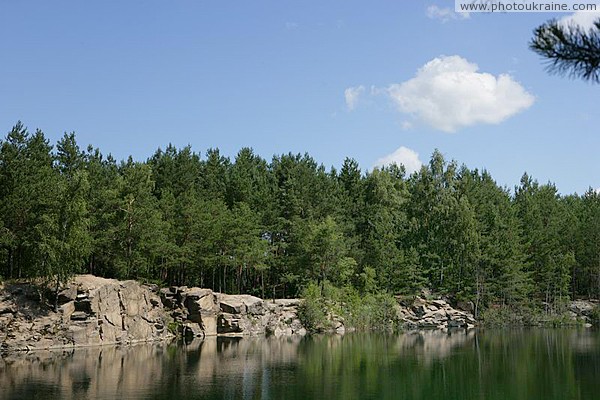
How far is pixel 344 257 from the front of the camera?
63781 mm

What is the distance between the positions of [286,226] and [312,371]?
33.9 metres

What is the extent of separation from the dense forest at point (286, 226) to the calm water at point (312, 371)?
883 centimetres

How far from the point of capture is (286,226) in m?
65.4

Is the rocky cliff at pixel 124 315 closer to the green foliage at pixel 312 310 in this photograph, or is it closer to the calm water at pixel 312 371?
the green foliage at pixel 312 310

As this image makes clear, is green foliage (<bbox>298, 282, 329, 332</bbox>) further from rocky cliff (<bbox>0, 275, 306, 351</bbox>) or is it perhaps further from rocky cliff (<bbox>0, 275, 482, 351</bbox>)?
rocky cliff (<bbox>0, 275, 306, 351</bbox>)

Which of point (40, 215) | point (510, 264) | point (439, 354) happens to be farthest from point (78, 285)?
point (510, 264)

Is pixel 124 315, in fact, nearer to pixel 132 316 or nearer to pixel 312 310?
pixel 132 316

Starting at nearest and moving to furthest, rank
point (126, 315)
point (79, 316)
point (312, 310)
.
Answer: point (79, 316) < point (126, 315) < point (312, 310)

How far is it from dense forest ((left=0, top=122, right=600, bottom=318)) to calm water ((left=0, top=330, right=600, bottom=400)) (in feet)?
29.0

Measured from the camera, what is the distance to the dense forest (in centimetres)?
4278

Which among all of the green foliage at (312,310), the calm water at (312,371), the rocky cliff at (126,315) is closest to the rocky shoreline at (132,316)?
the rocky cliff at (126,315)

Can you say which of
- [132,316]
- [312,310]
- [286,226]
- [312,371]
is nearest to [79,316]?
[132,316]

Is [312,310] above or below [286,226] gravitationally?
below

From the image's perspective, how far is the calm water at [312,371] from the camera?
25875mm
